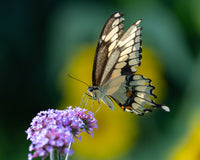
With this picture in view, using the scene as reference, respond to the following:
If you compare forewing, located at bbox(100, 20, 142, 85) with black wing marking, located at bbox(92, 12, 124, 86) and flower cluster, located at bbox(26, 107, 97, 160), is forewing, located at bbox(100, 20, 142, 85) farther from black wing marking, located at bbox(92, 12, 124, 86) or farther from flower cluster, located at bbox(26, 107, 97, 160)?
flower cluster, located at bbox(26, 107, 97, 160)

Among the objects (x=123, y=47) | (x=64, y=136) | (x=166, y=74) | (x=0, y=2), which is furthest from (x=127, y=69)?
(x=0, y=2)

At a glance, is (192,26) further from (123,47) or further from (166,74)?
(123,47)

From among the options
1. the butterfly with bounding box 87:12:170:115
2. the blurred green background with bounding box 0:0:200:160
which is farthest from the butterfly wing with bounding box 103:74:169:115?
the blurred green background with bounding box 0:0:200:160

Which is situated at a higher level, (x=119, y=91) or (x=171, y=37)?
(x=171, y=37)

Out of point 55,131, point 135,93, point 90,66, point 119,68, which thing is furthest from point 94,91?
point 90,66

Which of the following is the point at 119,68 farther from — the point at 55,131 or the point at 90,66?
the point at 90,66

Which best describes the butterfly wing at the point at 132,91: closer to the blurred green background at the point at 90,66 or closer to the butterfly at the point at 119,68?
the butterfly at the point at 119,68

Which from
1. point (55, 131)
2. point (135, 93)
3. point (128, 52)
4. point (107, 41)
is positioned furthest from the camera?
point (135, 93)
